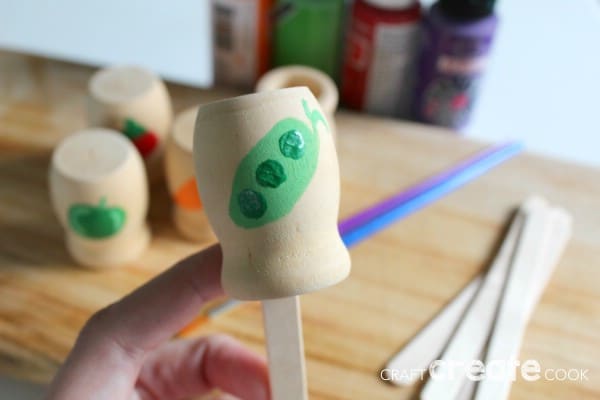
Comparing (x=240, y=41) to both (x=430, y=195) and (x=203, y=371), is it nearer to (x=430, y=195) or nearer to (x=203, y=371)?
(x=430, y=195)

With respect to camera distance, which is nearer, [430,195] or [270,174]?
[270,174]

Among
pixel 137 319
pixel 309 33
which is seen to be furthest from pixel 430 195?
pixel 137 319

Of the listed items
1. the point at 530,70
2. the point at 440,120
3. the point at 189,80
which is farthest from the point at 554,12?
the point at 189,80

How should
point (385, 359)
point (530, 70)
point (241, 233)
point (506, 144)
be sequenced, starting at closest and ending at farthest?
point (241, 233)
point (385, 359)
point (506, 144)
point (530, 70)

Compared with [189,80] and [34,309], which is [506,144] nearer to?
[189,80]

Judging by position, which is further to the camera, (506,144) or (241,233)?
(506,144)

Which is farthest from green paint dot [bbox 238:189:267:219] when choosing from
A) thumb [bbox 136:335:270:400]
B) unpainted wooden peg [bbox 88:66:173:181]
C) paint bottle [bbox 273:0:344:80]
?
paint bottle [bbox 273:0:344:80]
